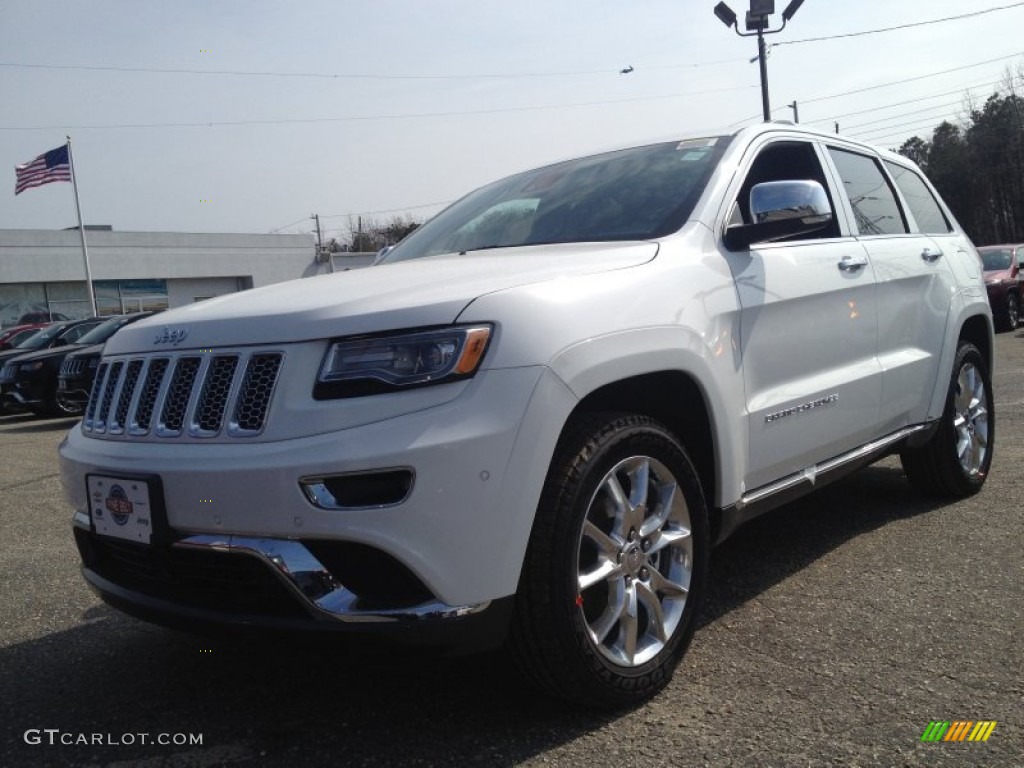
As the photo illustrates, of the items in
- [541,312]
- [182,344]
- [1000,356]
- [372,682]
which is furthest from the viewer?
[1000,356]

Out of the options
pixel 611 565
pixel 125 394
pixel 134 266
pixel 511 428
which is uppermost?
pixel 134 266

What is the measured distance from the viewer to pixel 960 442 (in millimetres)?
4695

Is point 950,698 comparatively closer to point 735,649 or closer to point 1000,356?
point 735,649

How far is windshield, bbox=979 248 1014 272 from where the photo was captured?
57.0 feet

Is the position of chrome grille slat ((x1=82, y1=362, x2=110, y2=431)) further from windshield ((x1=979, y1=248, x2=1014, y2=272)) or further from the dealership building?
the dealership building

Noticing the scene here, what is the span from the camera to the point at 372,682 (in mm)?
2865

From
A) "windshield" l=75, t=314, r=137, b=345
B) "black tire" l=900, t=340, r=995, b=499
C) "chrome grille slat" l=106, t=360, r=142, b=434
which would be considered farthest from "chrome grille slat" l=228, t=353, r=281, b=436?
"windshield" l=75, t=314, r=137, b=345

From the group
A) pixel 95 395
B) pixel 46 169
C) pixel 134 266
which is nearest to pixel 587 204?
pixel 95 395

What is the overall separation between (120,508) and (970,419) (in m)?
4.18

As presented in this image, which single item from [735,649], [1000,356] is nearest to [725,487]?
[735,649]

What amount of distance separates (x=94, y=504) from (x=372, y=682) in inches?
38.9

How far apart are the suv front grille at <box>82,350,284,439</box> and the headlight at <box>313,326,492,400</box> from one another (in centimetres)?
17

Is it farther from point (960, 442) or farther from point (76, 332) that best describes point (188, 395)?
point (76, 332)

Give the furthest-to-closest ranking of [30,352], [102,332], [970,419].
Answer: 1. [30,352]
2. [102,332]
3. [970,419]
